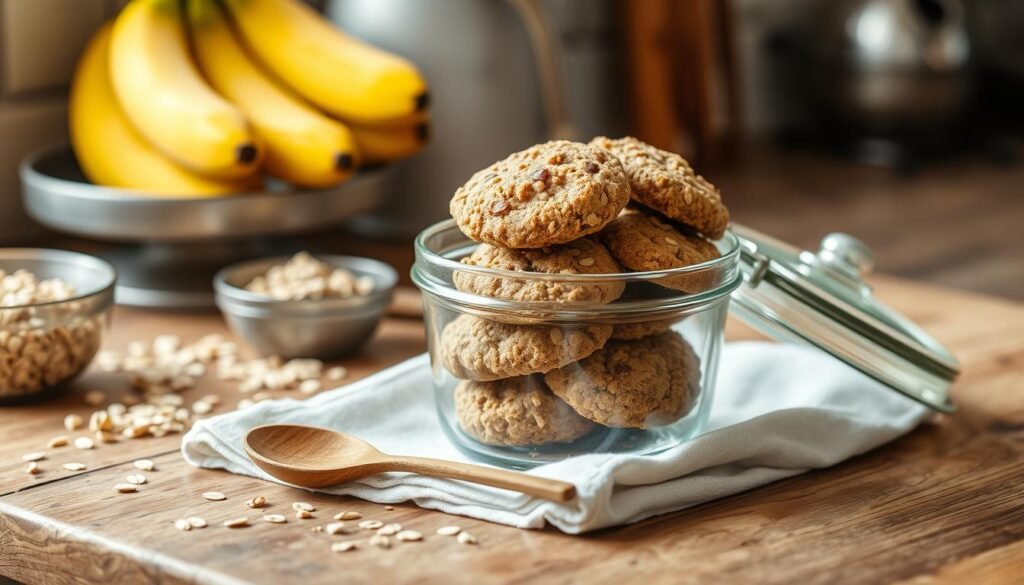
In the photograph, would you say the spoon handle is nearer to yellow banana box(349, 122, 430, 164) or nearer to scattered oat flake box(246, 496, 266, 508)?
scattered oat flake box(246, 496, 266, 508)

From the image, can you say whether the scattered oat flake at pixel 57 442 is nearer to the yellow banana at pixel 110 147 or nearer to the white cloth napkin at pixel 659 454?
the white cloth napkin at pixel 659 454

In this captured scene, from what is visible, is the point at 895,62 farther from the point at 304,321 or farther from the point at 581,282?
the point at 581,282

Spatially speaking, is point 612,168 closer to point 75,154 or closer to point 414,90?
point 414,90

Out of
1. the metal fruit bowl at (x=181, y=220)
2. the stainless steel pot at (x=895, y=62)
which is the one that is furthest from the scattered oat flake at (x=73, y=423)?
the stainless steel pot at (x=895, y=62)

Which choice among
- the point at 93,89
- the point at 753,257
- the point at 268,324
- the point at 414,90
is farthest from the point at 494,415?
the point at 93,89

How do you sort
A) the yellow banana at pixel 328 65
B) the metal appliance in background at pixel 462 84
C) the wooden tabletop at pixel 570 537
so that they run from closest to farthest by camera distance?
the wooden tabletop at pixel 570 537 < the yellow banana at pixel 328 65 < the metal appliance in background at pixel 462 84

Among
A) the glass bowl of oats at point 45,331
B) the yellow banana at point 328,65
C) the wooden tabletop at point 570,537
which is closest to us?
the wooden tabletop at point 570,537

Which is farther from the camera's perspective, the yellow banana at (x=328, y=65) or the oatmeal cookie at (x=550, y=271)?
the yellow banana at (x=328, y=65)
